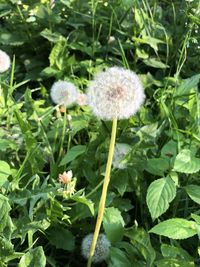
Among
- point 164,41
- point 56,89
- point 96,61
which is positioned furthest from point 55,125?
point 164,41

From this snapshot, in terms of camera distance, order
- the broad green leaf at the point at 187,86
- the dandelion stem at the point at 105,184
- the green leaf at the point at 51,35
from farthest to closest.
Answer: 1. the green leaf at the point at 51,35
2. the broad green leaf at the point at 187,86
3. the dandelion stem at the point at 105,184

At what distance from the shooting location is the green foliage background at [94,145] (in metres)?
1.54

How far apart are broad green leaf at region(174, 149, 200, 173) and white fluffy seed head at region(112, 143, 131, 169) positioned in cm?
16

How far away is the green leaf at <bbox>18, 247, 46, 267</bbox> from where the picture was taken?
1.41 meters

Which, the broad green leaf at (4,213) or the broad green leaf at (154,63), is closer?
the broad green leaf at (4,213)

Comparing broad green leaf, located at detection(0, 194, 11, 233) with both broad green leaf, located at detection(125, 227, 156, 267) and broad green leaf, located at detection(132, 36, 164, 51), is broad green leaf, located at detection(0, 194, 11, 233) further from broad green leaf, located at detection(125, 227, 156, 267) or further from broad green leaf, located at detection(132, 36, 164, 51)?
broad green leaf, located at detection(132, 36, 164, 51)

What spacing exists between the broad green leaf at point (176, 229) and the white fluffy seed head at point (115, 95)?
294 mm

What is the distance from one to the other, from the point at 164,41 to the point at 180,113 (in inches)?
28.9

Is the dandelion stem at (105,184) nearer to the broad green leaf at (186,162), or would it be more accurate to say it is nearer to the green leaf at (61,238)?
the green leaf at (61,238)

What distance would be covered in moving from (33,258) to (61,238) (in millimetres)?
269

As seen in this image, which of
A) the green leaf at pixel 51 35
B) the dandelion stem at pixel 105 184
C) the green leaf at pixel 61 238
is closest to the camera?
the dandelion stem at pixel 105 184

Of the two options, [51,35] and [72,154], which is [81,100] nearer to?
[72,154]

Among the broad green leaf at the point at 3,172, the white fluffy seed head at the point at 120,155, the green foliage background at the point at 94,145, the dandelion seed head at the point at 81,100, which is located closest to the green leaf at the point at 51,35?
the green foliage background at the point at 94,145

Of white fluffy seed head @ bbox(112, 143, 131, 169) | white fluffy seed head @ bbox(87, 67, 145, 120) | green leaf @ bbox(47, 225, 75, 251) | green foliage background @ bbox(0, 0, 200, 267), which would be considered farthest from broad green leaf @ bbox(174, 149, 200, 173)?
green leaf @ bbox(47, 225, 75, 251)
